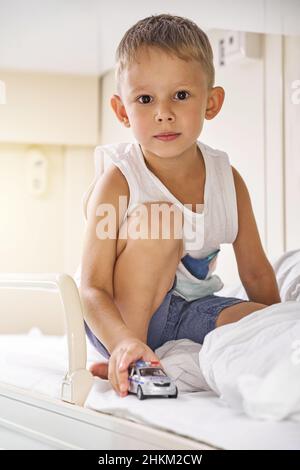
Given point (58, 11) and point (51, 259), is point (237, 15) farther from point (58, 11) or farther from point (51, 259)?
point (51, 259)

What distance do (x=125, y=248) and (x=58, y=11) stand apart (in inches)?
36.3

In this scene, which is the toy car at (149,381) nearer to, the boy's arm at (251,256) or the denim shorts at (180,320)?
the denim shorts at (180,320)

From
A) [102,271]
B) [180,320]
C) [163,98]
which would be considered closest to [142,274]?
[102,271]

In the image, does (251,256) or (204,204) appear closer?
(204,204)

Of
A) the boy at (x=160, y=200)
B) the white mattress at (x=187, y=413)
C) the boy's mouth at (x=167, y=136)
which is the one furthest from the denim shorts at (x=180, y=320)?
the boy's mouth at (x=167, y=136)

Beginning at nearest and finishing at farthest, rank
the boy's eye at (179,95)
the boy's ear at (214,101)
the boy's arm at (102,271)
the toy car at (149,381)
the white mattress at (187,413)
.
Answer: the white mattress at (187,413), the toy car at (149,381), the boy's arm at (102,271), the boy's eye at (179,95), the boy's ear at (214,101)

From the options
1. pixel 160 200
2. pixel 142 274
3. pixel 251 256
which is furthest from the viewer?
pixel 251 256

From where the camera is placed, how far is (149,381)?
92cm

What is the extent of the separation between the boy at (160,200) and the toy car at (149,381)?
0.11 ft

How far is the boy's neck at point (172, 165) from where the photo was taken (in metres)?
1.26

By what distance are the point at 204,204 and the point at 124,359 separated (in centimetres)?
40

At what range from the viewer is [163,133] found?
1.18 m

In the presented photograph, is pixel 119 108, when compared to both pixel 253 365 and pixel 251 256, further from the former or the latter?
pixel 253 365

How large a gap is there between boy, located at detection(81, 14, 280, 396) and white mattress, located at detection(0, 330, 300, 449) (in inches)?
2.9
